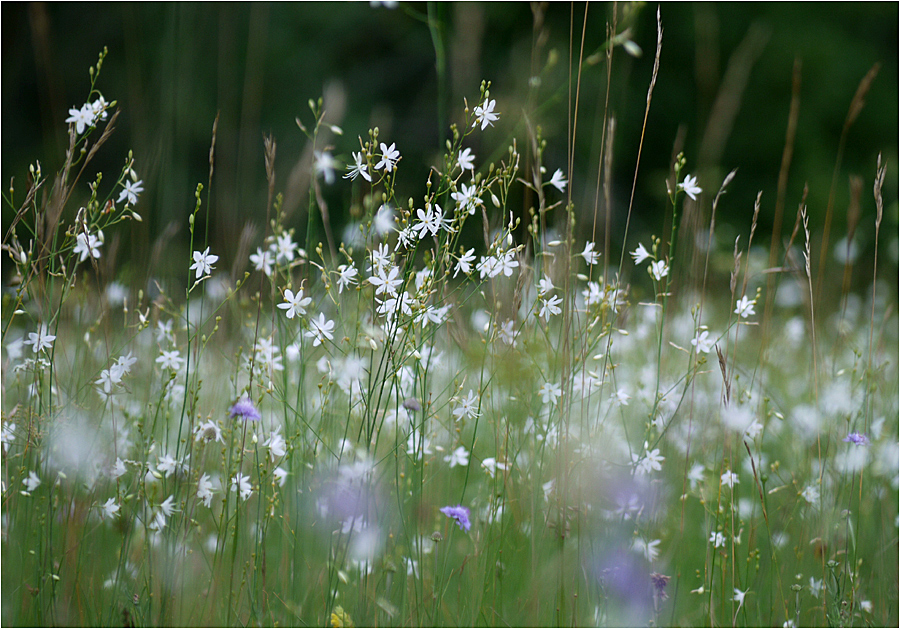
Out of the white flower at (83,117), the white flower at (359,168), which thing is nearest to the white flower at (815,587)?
the white flower at (359,168)

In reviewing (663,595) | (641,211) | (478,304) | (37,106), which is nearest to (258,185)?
(37,106)

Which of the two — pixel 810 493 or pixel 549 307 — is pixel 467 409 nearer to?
pixel 549 307

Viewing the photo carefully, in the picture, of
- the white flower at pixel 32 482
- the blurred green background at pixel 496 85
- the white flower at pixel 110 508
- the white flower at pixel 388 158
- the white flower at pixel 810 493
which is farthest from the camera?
the blurred green background at pixel 496 85

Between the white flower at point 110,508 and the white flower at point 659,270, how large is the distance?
113 cm

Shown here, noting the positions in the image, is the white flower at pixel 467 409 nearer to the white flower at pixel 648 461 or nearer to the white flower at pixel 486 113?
the white flower at pixel 648 461

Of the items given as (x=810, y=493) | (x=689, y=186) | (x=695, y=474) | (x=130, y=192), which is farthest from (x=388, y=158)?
(x=810, y=493)

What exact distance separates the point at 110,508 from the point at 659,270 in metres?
1.16

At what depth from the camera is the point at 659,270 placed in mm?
1405

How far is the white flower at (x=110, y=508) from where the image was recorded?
4.02 ft

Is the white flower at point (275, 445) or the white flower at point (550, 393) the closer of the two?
the white flower at point (275, 445)

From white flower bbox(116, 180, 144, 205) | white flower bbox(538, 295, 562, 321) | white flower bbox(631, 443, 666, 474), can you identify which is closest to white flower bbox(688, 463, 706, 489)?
white flower bbox(631, 443, 666, 474)

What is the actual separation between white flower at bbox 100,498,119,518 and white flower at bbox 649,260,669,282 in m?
1.13

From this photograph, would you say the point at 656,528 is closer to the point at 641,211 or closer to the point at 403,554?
the point at 403,554

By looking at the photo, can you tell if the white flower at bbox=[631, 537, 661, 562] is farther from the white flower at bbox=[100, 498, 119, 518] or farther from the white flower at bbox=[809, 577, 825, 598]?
the white flower at bbox=[100, 498, 119, 518]
